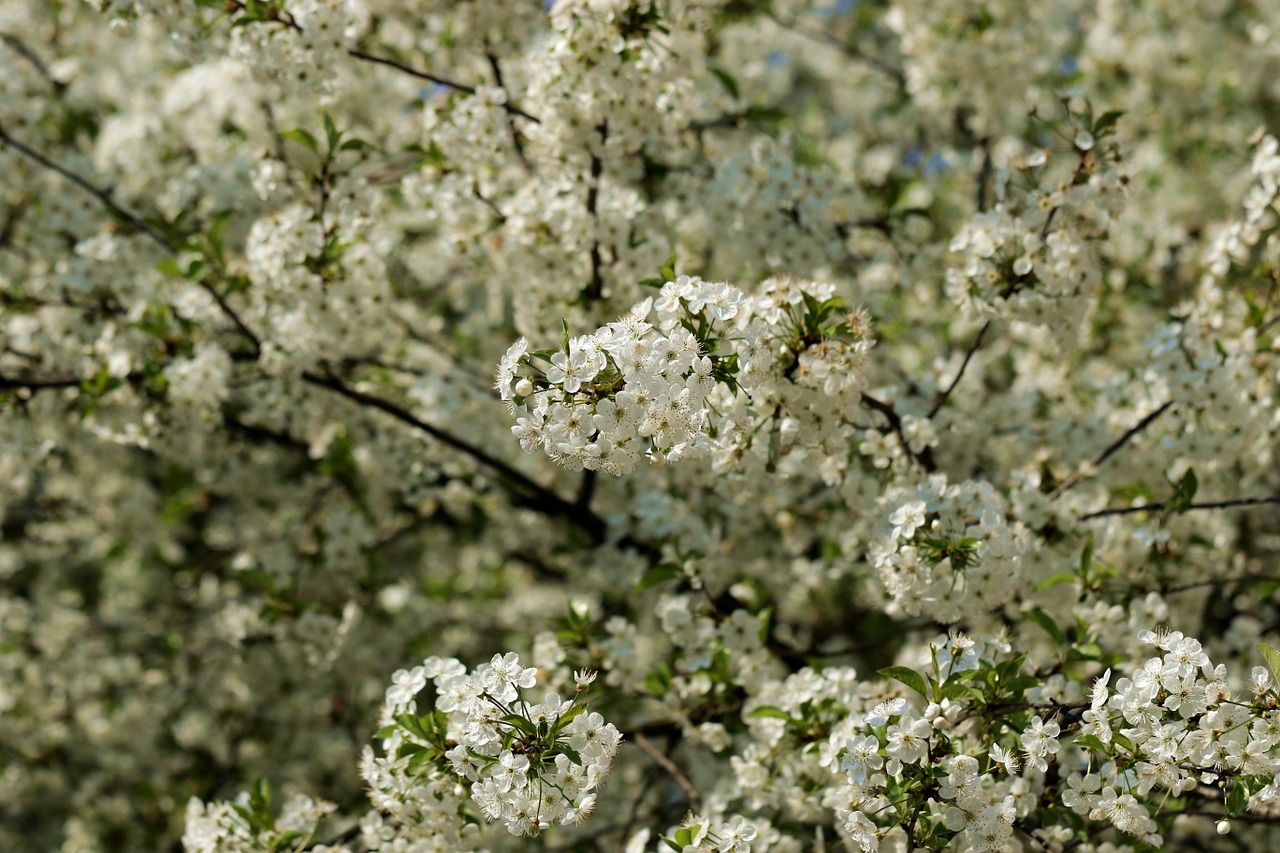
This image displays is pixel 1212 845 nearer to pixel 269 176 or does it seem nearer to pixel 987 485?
pixel 987 485

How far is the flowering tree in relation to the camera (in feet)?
12.3

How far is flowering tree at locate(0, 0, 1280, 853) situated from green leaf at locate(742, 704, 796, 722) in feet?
0.05

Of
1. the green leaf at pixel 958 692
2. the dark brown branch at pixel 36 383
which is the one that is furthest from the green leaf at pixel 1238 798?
the dark brown branch at pixel 36 383

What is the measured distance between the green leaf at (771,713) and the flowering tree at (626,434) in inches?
0.6

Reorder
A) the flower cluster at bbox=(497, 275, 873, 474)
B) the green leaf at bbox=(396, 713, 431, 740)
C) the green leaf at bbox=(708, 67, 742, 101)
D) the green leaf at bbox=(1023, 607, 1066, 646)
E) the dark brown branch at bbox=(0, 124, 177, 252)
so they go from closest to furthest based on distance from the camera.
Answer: the flower cluster at bbox=(497, 275, 873, 474), the green leaf at bbox=(396, 713, 431, 740), the green leaf at bbox=(1023, 607, 1066, 646), the dark brown branch at bbox=(0, 124, 177, 252), the green leaf at bbox=(708, 67, 742, 101)

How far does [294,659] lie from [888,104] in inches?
275

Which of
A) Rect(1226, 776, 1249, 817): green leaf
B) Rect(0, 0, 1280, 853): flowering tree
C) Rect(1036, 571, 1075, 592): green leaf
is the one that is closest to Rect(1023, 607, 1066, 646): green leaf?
Rect(0, 0, 1280, 853): flowering tree

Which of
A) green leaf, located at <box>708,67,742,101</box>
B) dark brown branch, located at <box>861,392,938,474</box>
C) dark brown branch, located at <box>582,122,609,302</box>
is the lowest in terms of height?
dark brown branch, located at <box>861,392,938,474</box>

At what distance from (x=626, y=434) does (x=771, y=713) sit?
5.27ft

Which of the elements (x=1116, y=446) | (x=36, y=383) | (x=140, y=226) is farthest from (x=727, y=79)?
(x=36, y=383)

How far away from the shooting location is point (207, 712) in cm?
847

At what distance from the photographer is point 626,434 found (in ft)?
11.5

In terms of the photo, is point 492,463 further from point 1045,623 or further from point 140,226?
point 1045,623

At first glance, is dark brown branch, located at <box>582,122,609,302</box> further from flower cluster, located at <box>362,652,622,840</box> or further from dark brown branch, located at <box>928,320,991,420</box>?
flower cluster, located at <box>362,652,622,840</box>
